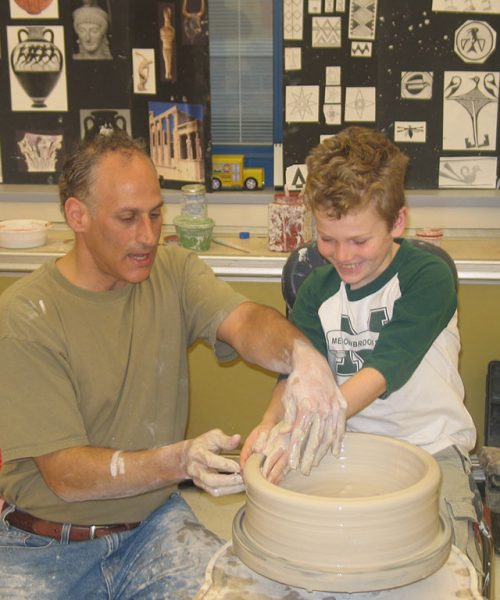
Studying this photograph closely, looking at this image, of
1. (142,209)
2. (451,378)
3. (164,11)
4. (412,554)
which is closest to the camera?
(412,554)

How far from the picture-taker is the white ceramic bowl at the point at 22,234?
3.37m

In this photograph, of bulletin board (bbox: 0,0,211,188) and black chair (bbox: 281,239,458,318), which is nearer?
black chair (bbox: 281,239,458,318)

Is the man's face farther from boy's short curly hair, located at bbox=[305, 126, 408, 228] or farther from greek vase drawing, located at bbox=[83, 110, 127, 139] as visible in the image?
greek vase drawing, located at bbox=[83, 110, 127, 139]

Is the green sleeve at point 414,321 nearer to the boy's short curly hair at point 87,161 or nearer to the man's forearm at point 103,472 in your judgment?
the man's forearm at point 103,472

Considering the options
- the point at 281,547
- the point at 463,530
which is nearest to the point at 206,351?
the point at 463,530

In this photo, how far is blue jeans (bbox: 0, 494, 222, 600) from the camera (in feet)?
5.91

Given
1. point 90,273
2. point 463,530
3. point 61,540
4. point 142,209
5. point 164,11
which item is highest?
point 164,11

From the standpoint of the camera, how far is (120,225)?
2.03 metres

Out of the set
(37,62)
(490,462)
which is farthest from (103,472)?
(37,62)

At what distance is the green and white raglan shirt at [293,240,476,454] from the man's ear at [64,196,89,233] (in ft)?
1.90

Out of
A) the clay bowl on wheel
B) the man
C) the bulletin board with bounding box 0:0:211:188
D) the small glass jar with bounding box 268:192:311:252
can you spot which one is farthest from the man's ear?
the bulletin board with bounding box 0:0:211:188

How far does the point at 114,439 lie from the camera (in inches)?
78.4

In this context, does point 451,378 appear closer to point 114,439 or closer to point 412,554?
point 412,554

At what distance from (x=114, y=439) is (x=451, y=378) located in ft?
2.55
